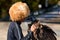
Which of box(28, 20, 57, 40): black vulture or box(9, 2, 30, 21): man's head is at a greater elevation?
box(9, 2, 30, 21): man's head

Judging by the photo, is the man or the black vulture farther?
the man

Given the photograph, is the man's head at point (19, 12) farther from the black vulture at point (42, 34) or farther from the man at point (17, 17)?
the black vulture at point (42, 34)

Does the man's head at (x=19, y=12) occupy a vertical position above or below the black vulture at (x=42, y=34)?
above

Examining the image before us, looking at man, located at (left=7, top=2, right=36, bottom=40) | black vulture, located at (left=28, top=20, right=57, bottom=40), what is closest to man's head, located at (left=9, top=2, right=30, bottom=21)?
man, located at (left=7, top=2, right=36, bottom=40)

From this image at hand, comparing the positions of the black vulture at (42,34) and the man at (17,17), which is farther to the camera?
the man at (17,17)

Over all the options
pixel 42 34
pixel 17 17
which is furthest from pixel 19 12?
pixel 42 34

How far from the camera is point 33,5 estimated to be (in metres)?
17.3

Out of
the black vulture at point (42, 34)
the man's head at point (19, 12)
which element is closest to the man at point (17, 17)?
the man's head at point (19, 12)

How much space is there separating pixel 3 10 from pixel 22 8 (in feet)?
41.8

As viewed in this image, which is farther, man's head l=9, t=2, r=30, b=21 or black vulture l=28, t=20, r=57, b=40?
man's head l=9, t=2, r=30, b=21

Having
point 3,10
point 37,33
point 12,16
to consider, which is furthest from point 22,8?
point 3,10

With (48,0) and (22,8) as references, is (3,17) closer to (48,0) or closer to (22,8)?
(48,0)

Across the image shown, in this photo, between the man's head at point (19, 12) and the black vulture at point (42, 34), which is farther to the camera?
the man's head at point (19, 12)

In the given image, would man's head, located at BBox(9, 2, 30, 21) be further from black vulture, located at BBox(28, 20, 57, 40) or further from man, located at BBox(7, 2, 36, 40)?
black vulture, located at BBox(28, 20, 57, 40)
